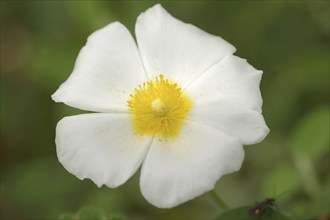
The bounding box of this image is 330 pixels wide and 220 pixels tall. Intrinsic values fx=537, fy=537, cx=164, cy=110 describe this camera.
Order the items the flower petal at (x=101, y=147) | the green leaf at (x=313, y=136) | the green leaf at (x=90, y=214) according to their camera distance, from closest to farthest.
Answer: the flower petal at (x=101, y=147)
the green leaf at (x=90, y=214)
the green leaf at (x=313, y=136)

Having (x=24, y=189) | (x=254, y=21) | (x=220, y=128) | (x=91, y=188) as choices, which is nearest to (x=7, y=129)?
(x=24, y=189)

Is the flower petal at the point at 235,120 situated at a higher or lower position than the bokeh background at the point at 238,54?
higher

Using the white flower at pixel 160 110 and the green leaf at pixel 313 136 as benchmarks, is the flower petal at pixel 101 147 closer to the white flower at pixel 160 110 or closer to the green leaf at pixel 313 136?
the white flower at pixel 160 110

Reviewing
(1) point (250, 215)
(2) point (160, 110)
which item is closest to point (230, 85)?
(2) point (160, 110)

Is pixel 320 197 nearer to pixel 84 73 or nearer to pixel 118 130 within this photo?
pixel 118 130

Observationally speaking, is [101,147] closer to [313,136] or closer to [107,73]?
[107,73]

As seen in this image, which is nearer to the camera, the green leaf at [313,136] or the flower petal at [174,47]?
the flower petal at [174,47]

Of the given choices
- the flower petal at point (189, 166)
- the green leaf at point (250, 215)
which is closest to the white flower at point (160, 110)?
the flower petal at point (189, 166)
